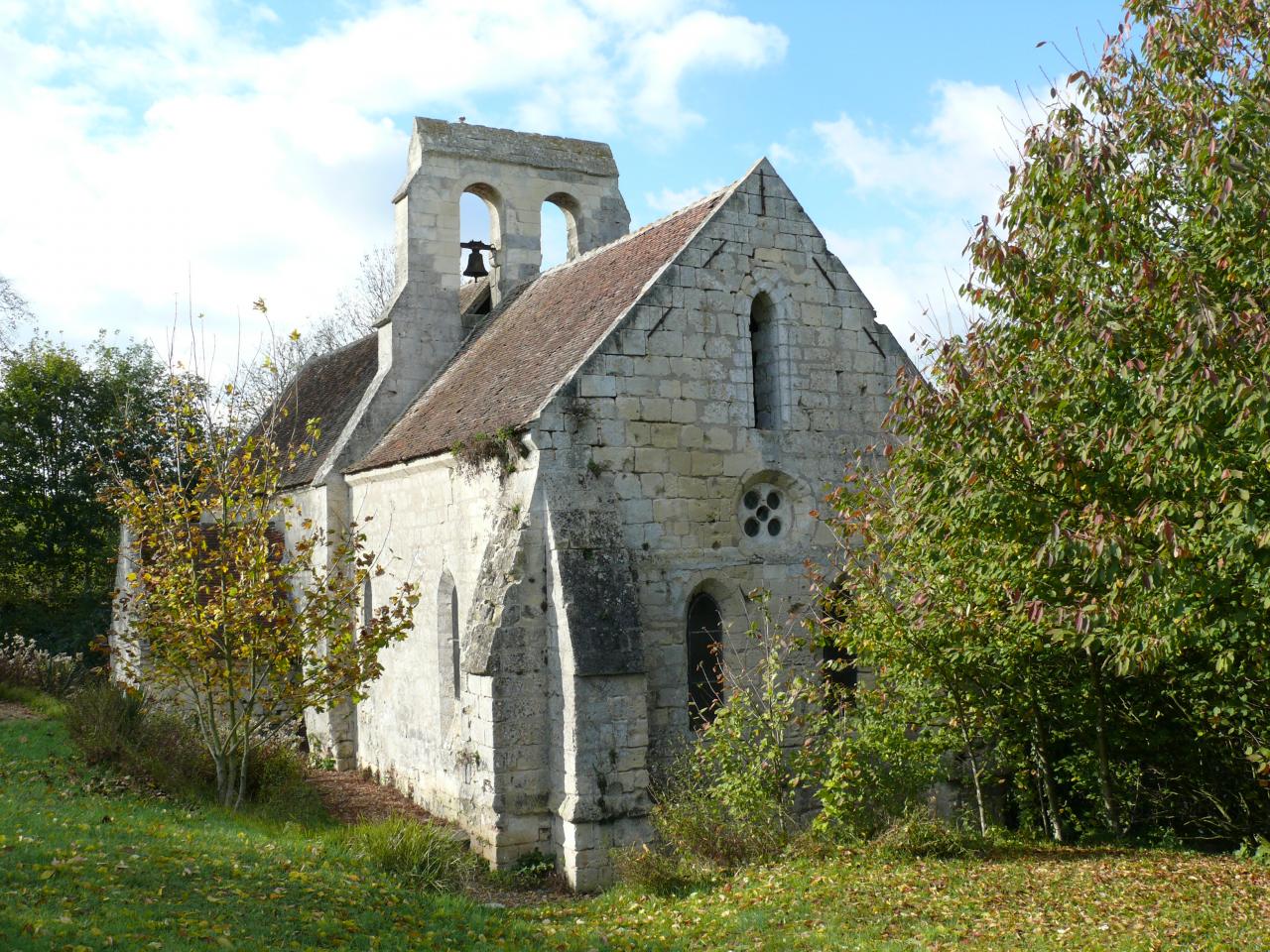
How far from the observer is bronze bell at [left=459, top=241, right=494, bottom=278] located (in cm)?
1869

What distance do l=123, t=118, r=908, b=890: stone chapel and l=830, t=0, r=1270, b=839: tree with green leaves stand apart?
2069 mm

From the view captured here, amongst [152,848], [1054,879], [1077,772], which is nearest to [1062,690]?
[1077,772]

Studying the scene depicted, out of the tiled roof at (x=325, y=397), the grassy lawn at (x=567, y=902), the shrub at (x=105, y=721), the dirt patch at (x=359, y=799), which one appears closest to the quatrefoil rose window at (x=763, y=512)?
the grassy lawn at (x=567, y=902)

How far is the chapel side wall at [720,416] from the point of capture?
11703mm

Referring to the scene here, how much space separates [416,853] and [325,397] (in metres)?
11.9

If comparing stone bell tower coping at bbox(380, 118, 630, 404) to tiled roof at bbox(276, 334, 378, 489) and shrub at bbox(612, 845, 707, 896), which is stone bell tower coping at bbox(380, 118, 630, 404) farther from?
shrub at bbox(612, 845, 707, 896)

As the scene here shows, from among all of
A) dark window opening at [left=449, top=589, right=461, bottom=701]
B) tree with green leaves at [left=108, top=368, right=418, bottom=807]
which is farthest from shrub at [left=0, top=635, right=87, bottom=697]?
dark window opening at [left=449, top=589, right=461, bottom=701]

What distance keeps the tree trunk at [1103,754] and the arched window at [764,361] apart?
4588 mm

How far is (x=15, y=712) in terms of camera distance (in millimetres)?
15281

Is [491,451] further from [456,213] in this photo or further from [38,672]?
[38,672]

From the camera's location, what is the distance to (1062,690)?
35.7 feet

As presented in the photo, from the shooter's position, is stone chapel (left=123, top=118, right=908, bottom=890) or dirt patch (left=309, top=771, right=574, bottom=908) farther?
stone chapel (left=123, top=118, right=908, bottom=890)

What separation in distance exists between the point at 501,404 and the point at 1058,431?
7.02m

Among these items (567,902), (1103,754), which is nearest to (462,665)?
(567,902)
